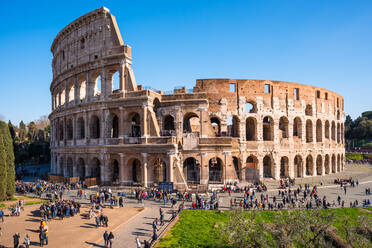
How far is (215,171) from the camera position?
1183 inches

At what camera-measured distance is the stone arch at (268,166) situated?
3362cm

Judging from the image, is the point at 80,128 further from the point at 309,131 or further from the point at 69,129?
the point at 309,131

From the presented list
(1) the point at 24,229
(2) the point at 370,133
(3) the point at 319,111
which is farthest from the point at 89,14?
(2) the point at 370,133

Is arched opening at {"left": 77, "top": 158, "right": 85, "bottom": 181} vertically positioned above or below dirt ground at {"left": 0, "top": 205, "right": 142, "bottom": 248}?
above

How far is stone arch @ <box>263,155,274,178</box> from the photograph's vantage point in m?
33.6

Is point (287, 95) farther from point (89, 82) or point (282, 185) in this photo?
point (89, 82)

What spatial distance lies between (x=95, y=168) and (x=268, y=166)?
75.7ft

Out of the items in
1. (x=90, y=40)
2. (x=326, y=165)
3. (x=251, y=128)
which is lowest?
(x=326, y=165)

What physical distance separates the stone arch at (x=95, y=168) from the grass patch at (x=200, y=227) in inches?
661

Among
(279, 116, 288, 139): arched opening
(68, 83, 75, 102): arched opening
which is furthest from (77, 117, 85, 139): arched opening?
(279, 116, 288, 139): arched opening

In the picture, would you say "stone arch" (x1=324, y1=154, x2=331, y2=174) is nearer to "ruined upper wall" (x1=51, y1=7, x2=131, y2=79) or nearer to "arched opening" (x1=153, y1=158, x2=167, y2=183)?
"arched opening" (x1=153, y1=158, x2=167, y2=183)

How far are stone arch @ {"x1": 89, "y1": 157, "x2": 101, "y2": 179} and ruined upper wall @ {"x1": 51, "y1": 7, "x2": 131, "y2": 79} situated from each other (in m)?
12.6

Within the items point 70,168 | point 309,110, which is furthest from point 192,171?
point 309,110

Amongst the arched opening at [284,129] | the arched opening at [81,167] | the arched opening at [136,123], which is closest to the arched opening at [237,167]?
the arched opening at [284,129]
